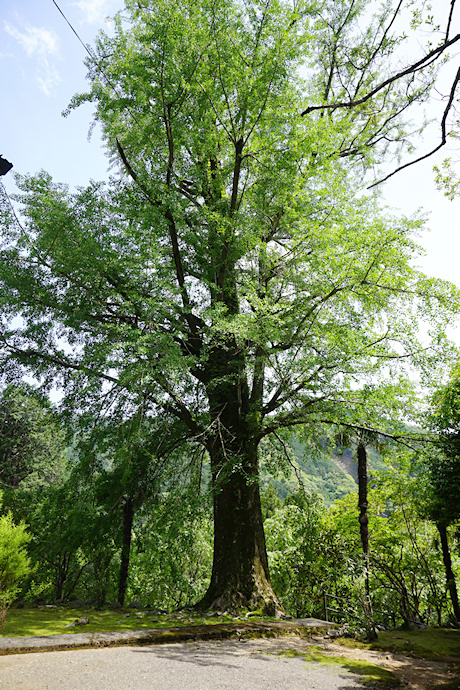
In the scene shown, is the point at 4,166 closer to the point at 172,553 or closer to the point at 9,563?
the point at 9,563

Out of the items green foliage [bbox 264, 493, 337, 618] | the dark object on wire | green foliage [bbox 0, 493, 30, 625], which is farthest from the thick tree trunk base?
the dark object on wire

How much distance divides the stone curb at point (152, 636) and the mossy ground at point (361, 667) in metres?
0.78

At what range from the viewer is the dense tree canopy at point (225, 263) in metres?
6.79

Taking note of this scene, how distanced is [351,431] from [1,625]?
6.28 m

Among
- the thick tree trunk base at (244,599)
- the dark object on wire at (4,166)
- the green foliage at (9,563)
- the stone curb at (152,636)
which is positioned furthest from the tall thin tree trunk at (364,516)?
the dark object on wire at (4,166)

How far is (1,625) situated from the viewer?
487cm

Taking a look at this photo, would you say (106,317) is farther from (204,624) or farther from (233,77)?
(204,624)

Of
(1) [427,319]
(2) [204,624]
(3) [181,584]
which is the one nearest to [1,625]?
(2) [204,624]

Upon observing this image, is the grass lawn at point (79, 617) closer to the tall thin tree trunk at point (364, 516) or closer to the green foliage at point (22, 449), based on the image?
the tall thin tree trunk at point (364, 516)

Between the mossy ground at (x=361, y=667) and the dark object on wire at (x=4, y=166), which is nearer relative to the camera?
the dark object on wire at (x=4, y=166)

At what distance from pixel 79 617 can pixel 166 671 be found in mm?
3541

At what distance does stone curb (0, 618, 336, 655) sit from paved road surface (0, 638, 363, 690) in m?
0.18

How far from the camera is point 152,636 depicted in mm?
4863

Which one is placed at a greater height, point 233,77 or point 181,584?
point 233,77
